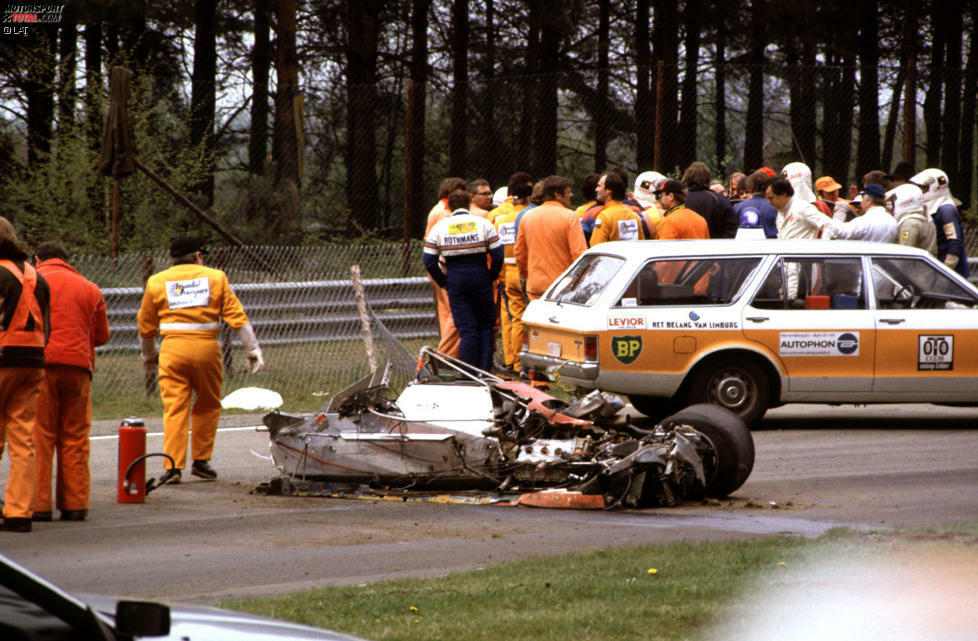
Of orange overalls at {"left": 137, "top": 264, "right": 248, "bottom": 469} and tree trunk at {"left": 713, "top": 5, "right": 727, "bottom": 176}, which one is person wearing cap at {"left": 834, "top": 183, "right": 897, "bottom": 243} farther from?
tree trunk at {"left": 713, "top": 5, "right": 727, "bottom": 176}

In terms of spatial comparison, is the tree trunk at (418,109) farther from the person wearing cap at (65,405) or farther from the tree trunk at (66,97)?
the person wearing cap at (65,405)

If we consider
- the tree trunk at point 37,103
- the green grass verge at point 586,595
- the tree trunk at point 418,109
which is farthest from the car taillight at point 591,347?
the tree trunk at point 37,103

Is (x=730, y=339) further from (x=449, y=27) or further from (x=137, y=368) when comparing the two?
(x=449, y=27)

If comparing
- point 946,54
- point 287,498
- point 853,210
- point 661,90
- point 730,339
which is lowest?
point 287,498

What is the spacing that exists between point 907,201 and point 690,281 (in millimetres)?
3617

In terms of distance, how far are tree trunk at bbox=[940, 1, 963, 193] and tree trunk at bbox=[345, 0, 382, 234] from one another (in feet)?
28.3

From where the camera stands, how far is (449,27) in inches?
1321

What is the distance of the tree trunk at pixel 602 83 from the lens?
77.1 feet

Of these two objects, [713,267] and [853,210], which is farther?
[853,210]

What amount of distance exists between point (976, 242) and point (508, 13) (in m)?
17.2

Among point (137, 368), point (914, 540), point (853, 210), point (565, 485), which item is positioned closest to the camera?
point (914, 540)

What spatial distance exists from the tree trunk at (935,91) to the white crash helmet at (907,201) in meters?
5.37

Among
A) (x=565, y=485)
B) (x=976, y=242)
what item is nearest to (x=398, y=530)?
(x=565, y=485)

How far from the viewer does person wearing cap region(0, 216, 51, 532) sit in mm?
7605
